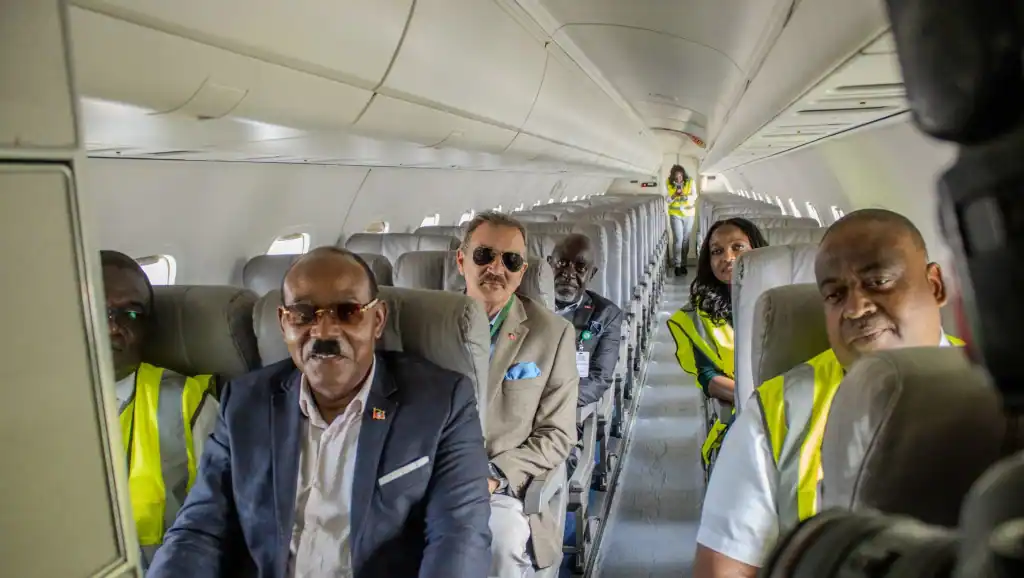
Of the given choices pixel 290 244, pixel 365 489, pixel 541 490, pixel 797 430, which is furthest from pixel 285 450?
pixel 290 244

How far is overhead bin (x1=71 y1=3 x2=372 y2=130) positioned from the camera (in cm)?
151

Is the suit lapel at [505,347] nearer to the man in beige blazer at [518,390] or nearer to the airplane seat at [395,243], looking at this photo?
the man in beige blazer at [518,390]

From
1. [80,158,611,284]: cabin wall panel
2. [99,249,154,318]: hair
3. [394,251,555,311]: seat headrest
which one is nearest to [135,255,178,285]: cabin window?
[80,158,611,284]: cabin wall panel

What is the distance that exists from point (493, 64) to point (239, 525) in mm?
2868

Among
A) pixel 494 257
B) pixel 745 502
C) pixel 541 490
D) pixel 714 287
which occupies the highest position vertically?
pixel 494 257

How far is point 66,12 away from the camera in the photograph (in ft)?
3.07

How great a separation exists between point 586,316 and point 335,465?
230 centimetres

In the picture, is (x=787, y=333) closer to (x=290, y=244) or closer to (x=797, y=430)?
(x=797, y=430)

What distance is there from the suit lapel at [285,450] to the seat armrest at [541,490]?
859 millimetres

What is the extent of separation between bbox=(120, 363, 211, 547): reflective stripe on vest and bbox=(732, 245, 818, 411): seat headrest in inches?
71.1

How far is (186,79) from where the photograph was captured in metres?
1.84

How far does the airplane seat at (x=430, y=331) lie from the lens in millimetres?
2412

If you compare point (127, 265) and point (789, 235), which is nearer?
point (127, 265)

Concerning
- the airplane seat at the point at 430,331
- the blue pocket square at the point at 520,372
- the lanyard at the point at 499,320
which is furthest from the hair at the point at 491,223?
the airplane seat at the point at 430,331
